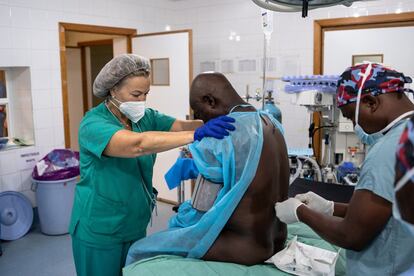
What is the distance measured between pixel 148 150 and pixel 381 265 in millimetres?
931

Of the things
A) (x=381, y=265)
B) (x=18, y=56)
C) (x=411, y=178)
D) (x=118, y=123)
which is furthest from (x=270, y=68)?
(x=411, y=178)

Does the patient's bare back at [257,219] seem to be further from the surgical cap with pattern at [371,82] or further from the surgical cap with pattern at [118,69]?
the surgical cap with pattern at [118,69]

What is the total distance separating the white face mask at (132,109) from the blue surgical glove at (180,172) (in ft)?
1.75

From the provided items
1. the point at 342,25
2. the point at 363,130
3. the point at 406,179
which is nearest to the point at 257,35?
the point at 342,25

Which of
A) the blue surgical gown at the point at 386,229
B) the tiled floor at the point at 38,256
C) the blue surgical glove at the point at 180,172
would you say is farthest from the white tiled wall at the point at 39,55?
the blue surgical gown at the point at 386,229

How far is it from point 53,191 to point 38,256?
0.57 metres

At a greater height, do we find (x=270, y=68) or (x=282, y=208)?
(x=270, y=68)

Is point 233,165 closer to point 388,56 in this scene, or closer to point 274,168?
point 274,168

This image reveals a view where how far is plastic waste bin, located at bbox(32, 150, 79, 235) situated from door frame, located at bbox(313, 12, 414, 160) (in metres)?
2.37

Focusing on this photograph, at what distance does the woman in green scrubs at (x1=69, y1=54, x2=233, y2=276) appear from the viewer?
1675 mm

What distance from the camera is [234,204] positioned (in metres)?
1.36

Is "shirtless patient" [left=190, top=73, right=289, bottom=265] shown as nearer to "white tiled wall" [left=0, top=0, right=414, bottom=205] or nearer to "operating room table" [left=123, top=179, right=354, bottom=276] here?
"operating room table" [left=123, top=179, right=354, bottom=276]

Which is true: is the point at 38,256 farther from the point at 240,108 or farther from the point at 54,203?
the point at 240,108

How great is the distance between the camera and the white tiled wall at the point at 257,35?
3829mm
